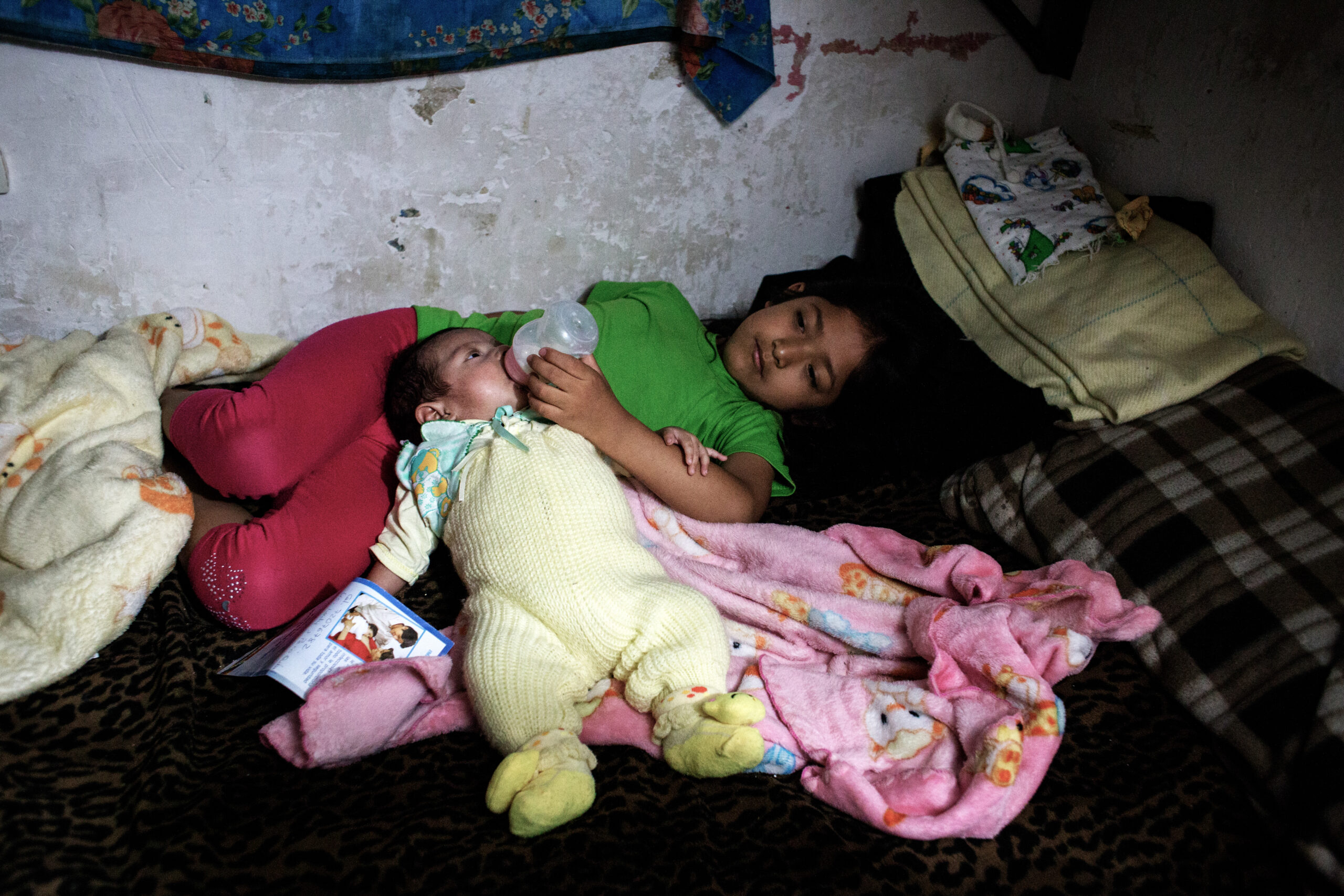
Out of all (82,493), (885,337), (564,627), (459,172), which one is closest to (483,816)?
(564,627)

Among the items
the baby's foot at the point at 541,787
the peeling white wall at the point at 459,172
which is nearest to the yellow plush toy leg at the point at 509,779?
the baby's foot at the point at 541,787

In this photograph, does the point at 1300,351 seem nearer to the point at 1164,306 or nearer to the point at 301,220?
the point at 1164,306

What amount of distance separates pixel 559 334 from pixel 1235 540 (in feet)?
3.92

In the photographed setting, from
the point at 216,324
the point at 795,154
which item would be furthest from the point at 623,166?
the point at 216,324

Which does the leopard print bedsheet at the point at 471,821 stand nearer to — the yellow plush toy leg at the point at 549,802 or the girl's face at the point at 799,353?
the yellow plush toy leg at the point at 549,802

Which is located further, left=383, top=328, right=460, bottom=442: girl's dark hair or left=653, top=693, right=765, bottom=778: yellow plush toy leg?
left=383, top=328, right=460, bottom=442: girl's dark hair

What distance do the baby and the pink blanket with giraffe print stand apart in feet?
0.35

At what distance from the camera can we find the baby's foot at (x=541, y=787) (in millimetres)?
1058

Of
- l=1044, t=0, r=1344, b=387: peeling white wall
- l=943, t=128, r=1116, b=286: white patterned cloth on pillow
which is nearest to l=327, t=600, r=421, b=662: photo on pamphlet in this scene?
l=943, t=128, r=1116, b=286: white patterned cloth on pillow

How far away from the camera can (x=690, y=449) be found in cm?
154

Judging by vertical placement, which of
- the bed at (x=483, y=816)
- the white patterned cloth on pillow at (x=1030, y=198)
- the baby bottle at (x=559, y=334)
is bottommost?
the bed at (x=483, y=816)

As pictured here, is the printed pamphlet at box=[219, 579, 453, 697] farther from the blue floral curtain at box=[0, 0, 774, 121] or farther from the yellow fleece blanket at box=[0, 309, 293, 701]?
the blue floral curtain at box=[0, 0, 774, 121]

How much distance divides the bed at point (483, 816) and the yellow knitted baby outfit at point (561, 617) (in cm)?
7

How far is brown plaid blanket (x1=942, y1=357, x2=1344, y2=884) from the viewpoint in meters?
1.18
